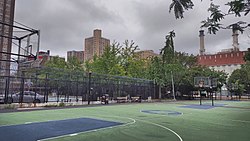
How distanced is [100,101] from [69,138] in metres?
17.9

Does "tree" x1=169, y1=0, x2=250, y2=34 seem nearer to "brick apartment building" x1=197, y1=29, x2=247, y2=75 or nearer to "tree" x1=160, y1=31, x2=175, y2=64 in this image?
"tree" x1=160, y1=31, x2=175, y2=64

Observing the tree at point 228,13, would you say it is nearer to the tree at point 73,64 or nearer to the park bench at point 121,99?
the park bench at point 121,99

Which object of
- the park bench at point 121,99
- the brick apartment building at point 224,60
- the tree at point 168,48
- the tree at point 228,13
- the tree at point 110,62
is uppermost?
the brick apartment building at point 224,60

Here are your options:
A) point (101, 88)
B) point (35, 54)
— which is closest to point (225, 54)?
point (101, 88)

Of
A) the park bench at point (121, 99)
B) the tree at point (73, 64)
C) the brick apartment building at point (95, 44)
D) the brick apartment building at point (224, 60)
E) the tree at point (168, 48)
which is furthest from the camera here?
the brick apartment building at point (224, 60)

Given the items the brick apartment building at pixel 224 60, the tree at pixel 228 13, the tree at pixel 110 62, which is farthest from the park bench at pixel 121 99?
the brick apartment building at pixel 224 60

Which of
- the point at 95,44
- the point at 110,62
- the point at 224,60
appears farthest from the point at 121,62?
the point at 224,60

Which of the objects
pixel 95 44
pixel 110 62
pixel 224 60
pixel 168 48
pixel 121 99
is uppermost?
pixel 95 44

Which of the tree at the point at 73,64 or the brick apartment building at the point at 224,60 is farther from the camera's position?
the brick apartment building at the point at 224,60

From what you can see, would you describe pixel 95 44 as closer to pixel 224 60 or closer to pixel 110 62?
pixel 110 62

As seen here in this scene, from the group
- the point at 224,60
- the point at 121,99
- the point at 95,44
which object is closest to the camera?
the point at 121,99

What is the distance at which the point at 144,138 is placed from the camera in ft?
21.7

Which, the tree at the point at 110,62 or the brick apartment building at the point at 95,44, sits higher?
the brick apartment building at the point at 95,44

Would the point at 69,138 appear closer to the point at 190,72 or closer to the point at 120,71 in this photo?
the point at 120,71
